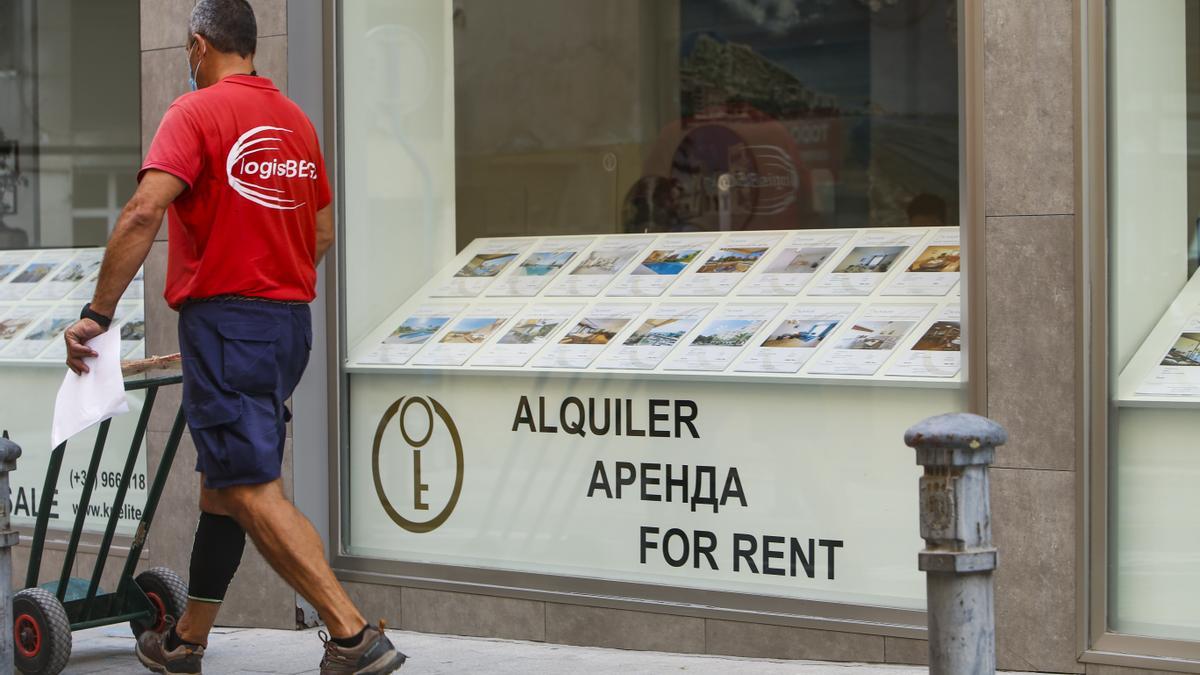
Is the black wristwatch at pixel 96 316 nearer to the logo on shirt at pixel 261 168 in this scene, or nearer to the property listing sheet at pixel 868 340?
the logo on shirt at pixel 261 168

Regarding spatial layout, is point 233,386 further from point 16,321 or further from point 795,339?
point 16,321

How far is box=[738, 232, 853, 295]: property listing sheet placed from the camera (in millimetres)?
5754

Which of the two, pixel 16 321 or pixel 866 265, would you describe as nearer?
pixel 866 265

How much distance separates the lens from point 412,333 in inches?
251

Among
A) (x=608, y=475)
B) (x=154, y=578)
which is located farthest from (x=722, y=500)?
(x=154, y=578)

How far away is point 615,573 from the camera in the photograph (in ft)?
18.9

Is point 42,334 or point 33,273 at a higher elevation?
point 33,273

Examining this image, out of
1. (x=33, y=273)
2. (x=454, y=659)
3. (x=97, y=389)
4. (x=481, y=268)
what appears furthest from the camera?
(x=33, y=273)

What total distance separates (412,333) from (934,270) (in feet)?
6.76

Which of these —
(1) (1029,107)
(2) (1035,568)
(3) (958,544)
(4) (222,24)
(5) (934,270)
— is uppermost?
(4) (222,24)

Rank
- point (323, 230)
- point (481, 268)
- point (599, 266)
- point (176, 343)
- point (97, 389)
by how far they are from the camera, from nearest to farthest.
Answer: point (97, 389) < point (323, 230) < point (599, 266) < point (176, 343) < point (481, 268)

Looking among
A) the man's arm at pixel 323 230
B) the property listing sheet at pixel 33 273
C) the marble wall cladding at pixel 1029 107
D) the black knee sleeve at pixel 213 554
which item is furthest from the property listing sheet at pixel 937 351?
the property listing sheet at pixel 33 273

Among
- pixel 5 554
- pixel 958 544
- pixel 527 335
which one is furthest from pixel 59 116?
pixel 958 544

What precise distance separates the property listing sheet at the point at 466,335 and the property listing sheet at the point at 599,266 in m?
0.21
